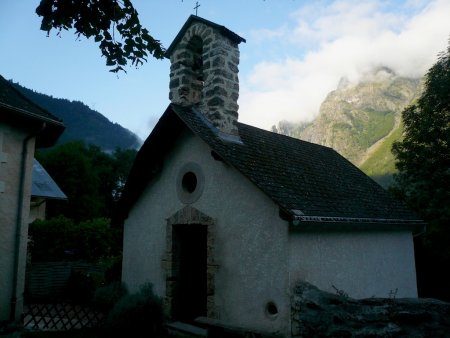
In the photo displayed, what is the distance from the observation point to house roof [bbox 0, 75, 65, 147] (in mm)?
7266

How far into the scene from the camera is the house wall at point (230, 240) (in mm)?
6805

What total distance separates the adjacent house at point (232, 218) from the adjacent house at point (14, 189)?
8.37 ft

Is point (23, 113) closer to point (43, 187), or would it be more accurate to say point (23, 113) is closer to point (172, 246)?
point (172, 246)

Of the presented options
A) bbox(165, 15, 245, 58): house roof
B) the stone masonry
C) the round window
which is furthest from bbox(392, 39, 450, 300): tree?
bbox(165, 15, 245, 58): house roof

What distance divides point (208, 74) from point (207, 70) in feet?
0.40

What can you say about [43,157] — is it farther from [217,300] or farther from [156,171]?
[217,300]

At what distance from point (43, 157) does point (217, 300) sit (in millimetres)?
33673

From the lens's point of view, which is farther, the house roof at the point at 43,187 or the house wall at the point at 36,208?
the house wall at the point at 36,208

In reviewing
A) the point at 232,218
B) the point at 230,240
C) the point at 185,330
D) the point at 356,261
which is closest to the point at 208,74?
the point at 232,218

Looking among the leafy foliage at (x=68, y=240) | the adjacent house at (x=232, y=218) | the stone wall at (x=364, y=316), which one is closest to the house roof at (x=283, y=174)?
the adjacent house at (x=232, y=218)

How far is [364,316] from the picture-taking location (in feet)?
18.9

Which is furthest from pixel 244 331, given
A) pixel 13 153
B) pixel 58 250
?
pixel 58 250

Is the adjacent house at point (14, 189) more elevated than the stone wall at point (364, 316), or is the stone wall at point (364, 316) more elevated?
the adjacent house at point (14, 189)

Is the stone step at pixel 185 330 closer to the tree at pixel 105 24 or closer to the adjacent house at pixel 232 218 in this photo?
the adjacent house at pixel 232 218
